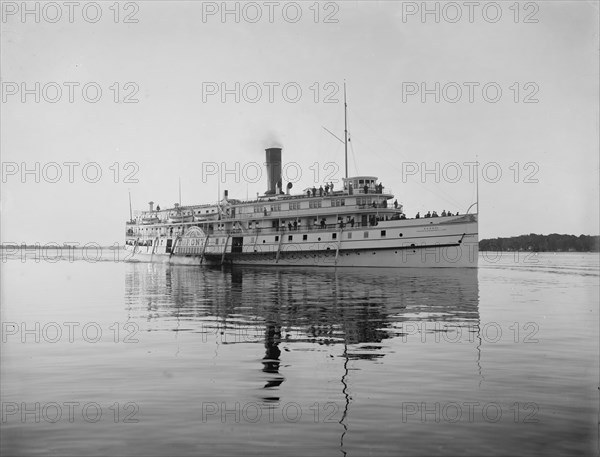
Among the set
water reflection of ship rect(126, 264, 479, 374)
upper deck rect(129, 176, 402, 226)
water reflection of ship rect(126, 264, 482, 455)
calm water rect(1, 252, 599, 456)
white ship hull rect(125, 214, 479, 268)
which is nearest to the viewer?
calm water rect(1, 252, 599, 456)

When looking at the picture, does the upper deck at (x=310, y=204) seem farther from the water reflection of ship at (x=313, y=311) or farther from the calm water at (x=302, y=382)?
the calm water at (x=302, y=382)

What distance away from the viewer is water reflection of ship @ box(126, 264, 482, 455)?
47.9ft

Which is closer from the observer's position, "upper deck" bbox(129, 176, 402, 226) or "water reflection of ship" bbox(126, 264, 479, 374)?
"water reflection of ship" bbox(126, 264, 479, 374)

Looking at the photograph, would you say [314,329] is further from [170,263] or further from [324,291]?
[170,263]

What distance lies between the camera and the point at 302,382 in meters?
10.6

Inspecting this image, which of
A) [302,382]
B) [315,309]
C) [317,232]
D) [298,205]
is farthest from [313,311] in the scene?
[298,205]

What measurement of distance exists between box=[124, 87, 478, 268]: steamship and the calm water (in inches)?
1307

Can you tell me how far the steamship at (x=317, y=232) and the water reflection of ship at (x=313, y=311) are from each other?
19897mm

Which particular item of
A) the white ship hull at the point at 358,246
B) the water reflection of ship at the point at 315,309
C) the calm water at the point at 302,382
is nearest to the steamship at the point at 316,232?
the white ship hull at the point at 358,246

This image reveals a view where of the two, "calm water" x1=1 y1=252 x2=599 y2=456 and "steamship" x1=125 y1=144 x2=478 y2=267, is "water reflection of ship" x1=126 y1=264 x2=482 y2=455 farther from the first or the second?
"steamship" x1=125 y1=144 x2=478 y2=267

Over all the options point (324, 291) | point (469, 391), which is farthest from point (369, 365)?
point (324, 291)

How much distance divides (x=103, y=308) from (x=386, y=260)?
3770 cm

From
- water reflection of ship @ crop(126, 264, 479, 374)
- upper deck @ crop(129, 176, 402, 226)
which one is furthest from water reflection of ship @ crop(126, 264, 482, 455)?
upper deck @ crop(129, 176, 402, 226)

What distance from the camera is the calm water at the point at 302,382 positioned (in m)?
7.57
